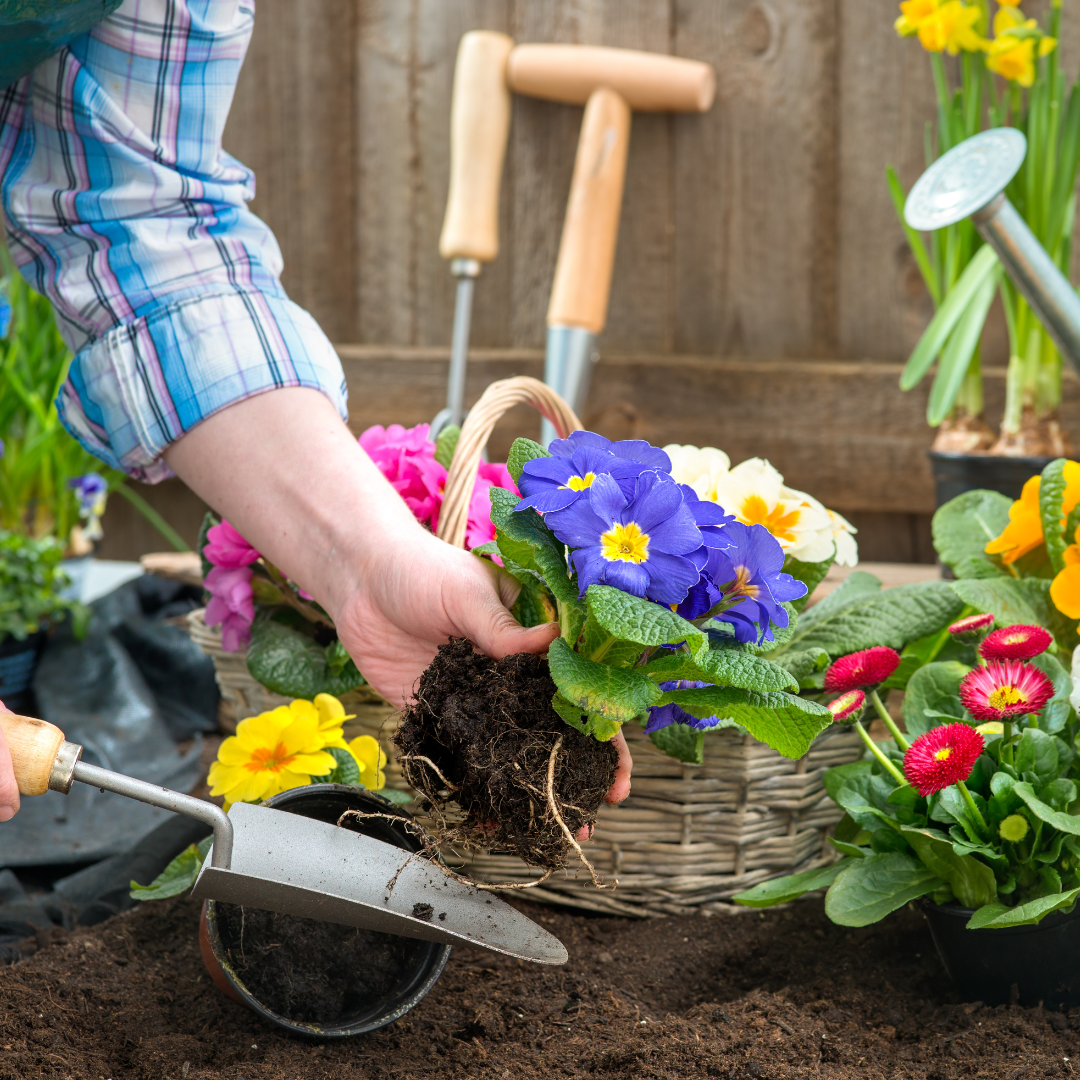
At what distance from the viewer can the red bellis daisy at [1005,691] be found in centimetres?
76

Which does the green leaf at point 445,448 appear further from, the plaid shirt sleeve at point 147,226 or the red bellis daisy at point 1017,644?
the red bellis daisy at point 1017,644

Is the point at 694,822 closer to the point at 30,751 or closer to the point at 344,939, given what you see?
the point at 344,939

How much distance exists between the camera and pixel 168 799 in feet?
2.30

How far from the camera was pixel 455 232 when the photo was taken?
1.77 metres

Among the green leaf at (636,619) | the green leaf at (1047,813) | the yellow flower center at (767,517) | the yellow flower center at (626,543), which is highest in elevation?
the yellow flower center at (626,543)

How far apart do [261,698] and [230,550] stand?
182 mm

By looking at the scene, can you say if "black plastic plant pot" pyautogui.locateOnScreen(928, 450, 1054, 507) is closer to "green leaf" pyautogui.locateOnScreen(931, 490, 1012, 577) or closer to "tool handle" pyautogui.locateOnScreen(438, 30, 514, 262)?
"green leaf" pyautogui.locateOnScreen(931, 490, 1012, 577)

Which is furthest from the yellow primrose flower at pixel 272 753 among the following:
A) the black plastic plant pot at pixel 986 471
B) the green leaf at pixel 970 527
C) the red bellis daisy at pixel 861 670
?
the black plastic plant pot at pixel 986 471

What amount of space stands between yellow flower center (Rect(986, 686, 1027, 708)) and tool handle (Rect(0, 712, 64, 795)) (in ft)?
2.17

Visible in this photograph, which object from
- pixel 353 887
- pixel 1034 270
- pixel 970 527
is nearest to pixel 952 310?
pixel 1034 270

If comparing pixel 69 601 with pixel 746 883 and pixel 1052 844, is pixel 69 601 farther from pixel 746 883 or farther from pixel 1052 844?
pixel 1052 844

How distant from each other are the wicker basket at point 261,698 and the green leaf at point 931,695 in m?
0.48

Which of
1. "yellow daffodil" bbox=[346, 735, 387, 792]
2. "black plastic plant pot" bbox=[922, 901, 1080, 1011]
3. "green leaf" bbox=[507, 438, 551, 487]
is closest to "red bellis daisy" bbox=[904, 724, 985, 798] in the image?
"black plastic plant pot" bbox=[922, 901, 1080, 1011]

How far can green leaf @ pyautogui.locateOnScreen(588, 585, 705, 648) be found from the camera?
60 cm
